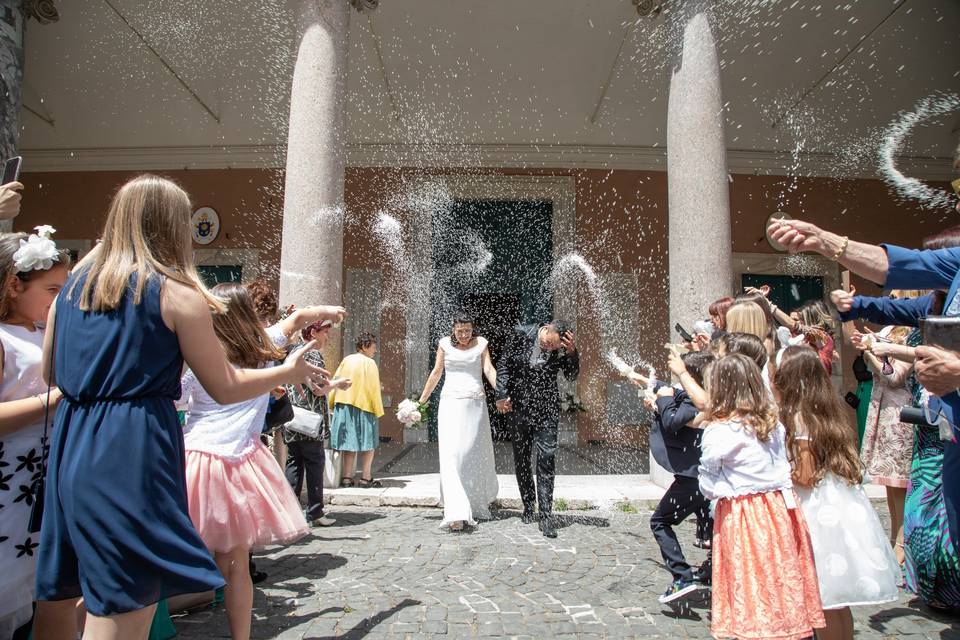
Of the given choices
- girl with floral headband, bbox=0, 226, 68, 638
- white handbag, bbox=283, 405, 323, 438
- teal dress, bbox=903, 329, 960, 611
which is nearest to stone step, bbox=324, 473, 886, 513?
white handbag, bbox=283, 405, 323, 438

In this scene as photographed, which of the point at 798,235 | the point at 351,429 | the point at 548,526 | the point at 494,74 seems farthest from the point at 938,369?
the point at 494,74

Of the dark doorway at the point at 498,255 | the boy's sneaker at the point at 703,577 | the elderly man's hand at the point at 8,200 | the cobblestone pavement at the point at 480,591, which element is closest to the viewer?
the elderly man's hand at the point at 8,200

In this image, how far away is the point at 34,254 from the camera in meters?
2.27

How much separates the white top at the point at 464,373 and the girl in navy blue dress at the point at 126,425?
3883mm

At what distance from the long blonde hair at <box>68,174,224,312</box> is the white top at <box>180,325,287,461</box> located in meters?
1.10

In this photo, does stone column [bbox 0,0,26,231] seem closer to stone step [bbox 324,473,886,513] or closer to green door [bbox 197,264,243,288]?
stone step [bbox 324,473,886,513]

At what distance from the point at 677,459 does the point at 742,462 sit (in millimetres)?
937

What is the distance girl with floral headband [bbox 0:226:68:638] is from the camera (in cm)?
214

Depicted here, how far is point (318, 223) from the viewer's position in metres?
6.45

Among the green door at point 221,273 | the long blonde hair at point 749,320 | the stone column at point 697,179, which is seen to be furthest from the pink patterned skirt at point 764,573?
the green door at point 221,273

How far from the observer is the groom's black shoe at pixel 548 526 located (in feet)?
16.1

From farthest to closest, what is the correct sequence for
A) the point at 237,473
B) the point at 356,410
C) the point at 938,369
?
1. the point at 356,410
2. the point at 237,473
3. the point at 938,369

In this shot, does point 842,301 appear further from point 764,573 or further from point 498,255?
point 498,255

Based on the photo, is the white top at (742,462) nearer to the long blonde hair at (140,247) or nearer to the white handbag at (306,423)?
the long blonde hair at (140,247)
